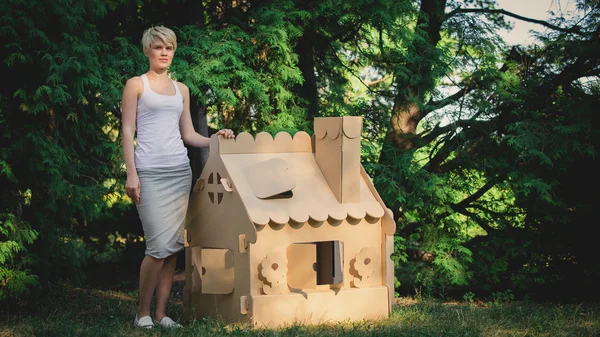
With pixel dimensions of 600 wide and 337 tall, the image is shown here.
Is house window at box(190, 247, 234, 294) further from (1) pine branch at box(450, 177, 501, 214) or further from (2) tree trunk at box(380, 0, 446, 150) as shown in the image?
(1) pine branch at box(450, 177, 501, 214)

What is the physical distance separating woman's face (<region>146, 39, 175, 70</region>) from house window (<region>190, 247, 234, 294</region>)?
130 centimetres

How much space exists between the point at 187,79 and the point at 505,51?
357 cm

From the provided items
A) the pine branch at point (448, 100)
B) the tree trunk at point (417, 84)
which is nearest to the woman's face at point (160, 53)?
the tree trunk at point (417, 84)

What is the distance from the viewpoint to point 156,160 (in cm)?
438

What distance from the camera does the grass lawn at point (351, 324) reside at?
14.0 feet

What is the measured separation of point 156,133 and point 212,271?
1.20 meters

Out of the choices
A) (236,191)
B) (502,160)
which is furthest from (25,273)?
(502,160)

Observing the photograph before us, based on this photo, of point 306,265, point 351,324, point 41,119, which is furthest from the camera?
point 41,119

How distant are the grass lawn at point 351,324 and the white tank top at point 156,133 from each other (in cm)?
105

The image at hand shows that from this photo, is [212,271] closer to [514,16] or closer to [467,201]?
[467,201]

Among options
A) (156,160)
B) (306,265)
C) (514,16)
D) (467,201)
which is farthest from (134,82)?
(514,16)

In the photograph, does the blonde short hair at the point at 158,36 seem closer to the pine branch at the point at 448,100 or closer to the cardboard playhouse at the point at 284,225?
the cardboard playhouse at the point at 284,225

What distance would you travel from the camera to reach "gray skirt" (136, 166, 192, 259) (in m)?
4.37

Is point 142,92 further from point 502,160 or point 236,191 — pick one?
point 502,160
